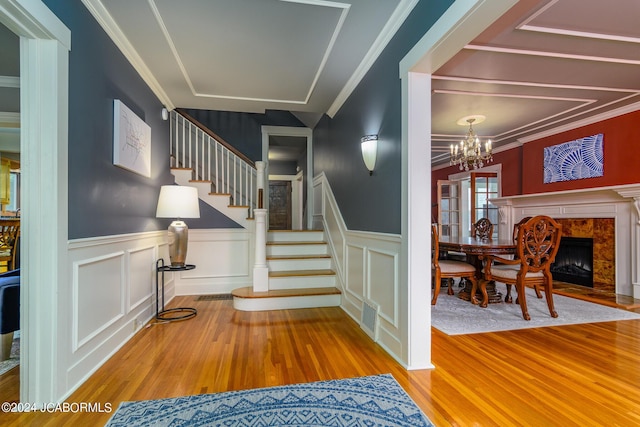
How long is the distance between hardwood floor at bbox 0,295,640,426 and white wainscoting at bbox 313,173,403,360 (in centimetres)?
19

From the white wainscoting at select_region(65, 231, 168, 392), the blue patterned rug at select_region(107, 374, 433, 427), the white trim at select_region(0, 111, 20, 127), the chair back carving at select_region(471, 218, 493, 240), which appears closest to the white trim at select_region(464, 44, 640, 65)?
the chair back carving at select_region(471, 218, 493, 240)

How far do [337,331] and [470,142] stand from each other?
119 inches

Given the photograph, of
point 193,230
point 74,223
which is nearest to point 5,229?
point 193,230

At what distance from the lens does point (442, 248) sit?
13.0 feet

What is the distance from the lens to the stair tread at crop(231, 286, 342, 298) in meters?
3.51

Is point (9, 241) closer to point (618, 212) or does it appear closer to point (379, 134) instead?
point (379, 134)

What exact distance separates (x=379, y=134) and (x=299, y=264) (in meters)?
2.18

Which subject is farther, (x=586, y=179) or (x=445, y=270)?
(x=586, y=179)

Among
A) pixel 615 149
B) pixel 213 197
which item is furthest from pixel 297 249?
pixel 615 149

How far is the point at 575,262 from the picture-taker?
496 centimetres

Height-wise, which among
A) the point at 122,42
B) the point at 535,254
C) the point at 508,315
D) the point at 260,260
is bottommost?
the point at 508,315

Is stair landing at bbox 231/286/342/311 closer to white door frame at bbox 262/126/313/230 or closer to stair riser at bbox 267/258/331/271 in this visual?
stair riser at bbox 267/258/331/271

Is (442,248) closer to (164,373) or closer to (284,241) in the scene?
(284,241)

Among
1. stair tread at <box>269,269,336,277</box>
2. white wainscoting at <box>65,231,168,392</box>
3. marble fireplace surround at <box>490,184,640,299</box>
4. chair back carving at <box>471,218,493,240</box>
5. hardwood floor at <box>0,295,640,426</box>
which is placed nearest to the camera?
A: hardwood floor at <box>0,295,640,426</box>
